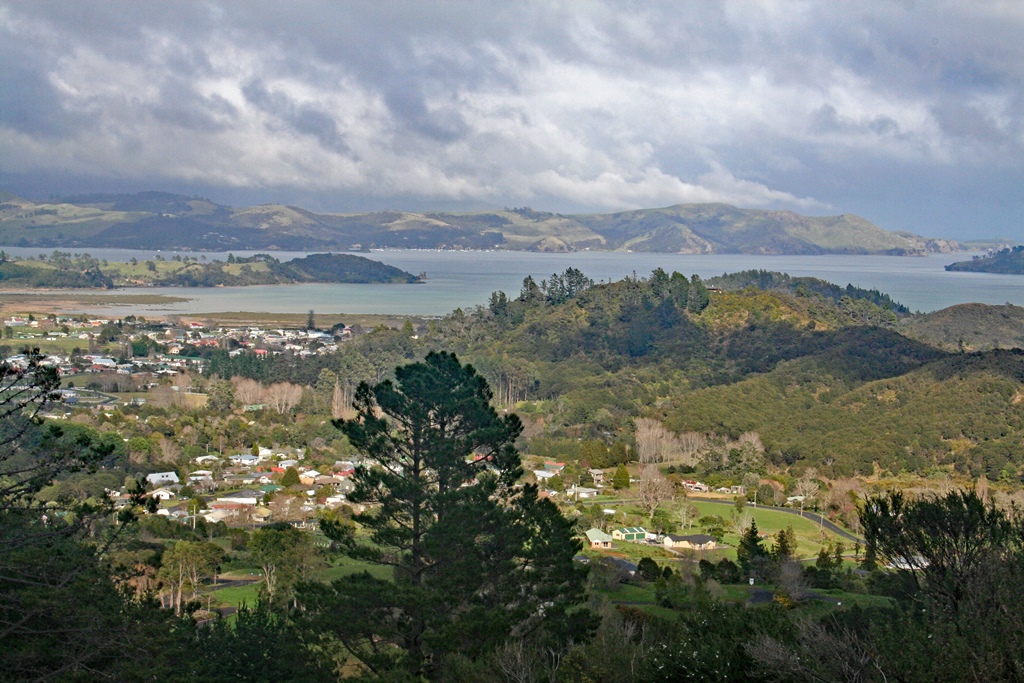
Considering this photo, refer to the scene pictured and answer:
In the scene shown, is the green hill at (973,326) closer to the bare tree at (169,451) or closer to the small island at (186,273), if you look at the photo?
the bare tree at (169,451)

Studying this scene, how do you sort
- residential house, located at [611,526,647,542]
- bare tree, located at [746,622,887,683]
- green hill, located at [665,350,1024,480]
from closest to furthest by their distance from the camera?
bare tree, located at [746,622,887,683] → residential house, located at [611,526,647,542] → green hill, located at [665,350,1024,480]

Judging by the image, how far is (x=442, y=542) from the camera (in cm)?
1085

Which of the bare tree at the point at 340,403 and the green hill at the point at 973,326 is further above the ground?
the green hill at the point at 973,326

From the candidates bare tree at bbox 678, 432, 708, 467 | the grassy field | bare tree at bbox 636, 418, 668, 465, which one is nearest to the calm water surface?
bare tree at bbox 636, 418, 668, 465

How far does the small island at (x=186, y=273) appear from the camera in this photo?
102188 mm

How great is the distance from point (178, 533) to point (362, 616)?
13.9m

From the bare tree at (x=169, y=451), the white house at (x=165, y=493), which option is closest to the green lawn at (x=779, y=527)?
the white house at (x=165, y=493)

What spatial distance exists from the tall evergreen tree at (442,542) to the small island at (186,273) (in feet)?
331

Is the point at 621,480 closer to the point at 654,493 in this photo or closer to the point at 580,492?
the point at 580,492

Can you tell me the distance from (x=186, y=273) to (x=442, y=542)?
11746 centimetres

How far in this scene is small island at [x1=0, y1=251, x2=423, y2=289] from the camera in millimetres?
102188

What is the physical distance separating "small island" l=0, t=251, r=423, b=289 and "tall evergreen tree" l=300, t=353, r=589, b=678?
10100 cm

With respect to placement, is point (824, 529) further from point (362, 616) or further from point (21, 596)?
point (21, 596)

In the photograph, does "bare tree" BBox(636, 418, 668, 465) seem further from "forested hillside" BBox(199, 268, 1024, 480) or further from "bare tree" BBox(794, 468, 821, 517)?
"bare tree" BBox(794, 468, 821, 517)
